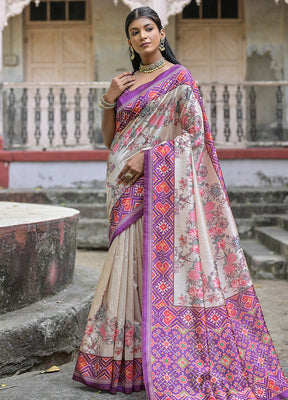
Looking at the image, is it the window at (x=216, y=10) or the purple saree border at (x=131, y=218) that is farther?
the window at (x=216, y=10)

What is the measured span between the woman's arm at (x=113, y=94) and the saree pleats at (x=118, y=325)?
1.60 ft

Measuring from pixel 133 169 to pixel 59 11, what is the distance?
788 cm

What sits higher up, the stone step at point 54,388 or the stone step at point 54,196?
the stone step at point 54,196

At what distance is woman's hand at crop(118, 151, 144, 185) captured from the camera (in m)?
2.15

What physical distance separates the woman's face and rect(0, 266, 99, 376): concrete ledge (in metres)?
1.46

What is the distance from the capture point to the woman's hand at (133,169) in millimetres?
2145

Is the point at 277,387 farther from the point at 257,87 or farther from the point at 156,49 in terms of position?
the point at 257,87

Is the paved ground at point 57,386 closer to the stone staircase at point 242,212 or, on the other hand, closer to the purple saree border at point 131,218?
the purple saree border at point 131,218

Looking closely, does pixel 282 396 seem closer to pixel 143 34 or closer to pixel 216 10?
pixel 143 34

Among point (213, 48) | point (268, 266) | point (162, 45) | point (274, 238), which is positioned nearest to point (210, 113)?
point (213, 48)

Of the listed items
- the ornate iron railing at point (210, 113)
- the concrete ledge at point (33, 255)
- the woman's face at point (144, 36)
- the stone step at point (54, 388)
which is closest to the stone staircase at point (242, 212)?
the ornate iron railing at point (210, 113)

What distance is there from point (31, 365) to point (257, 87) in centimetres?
745

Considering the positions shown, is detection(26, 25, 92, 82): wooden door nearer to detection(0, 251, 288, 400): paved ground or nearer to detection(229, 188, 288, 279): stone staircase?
detection(229, 188, 288, 279): stone staircase

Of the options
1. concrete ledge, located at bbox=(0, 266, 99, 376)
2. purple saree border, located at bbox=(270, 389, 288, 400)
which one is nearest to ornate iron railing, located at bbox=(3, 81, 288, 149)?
concrete ledge, located at bbox=(0, 266, 99, 376)
